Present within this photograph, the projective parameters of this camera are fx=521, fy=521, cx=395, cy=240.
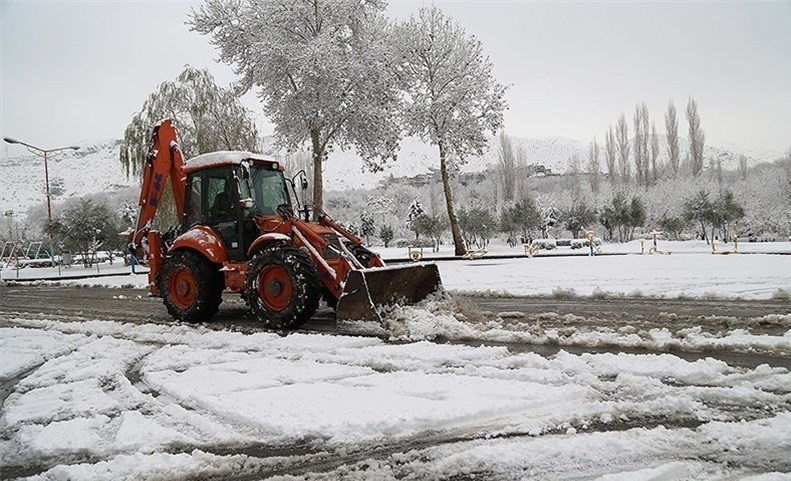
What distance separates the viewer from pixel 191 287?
7.80 m

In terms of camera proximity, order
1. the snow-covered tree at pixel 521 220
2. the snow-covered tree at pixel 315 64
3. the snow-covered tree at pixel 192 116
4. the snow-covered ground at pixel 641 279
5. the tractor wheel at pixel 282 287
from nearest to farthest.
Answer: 1. the tractor wheel at pixel 282 287
2. the snow-covered ground at pixel 641 279
3. the snow-covered tree at pixel 315 64
4. the snow-covered tree at pixel 192 116
5. the snow-covered tree at pixel 521 220

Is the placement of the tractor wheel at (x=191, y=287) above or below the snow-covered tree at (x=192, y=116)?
below

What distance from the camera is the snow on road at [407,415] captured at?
272 cm

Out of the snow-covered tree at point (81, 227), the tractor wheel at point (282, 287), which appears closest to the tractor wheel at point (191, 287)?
the tractor wheel at point (282, 287)

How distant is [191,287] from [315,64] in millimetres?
12858

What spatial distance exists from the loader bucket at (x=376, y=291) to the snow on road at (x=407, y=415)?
1.15 m

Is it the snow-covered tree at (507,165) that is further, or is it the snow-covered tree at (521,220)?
the snow-covered tree at (507,165)

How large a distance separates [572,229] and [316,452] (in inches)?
1901

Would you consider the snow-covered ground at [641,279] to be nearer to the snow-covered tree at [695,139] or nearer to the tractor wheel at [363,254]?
the tractor wheel at [363,254]

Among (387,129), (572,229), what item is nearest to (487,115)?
(387,129)

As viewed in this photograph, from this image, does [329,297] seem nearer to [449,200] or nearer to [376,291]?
[376,291]

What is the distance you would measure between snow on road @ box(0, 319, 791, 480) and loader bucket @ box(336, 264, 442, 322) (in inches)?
45.4

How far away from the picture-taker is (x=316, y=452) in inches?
117

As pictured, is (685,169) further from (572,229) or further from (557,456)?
(557,456)
